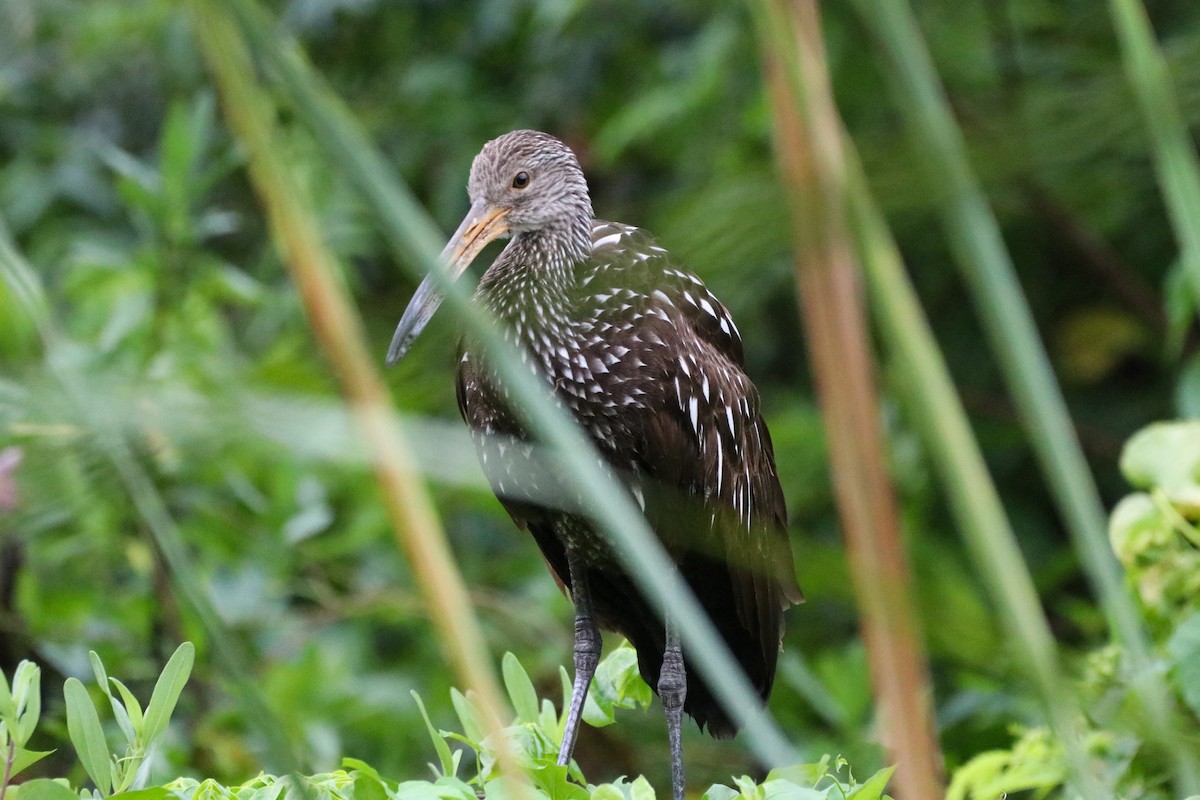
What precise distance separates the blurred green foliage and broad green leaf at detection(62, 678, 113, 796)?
0.50 m

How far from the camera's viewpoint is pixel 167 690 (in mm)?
1626

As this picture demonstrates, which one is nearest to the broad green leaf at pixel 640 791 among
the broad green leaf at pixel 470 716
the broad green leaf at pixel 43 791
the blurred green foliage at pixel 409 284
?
the broad green leaf at pixel 470 716

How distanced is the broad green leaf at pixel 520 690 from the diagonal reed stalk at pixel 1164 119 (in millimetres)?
1327

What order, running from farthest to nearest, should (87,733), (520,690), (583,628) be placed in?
(583,628), (520,690), (87,733)

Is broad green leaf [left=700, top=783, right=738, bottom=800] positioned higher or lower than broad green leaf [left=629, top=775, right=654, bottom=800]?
lower

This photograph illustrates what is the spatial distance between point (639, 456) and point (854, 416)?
1766mm

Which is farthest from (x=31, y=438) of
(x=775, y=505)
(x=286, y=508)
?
(x=286, y=508)

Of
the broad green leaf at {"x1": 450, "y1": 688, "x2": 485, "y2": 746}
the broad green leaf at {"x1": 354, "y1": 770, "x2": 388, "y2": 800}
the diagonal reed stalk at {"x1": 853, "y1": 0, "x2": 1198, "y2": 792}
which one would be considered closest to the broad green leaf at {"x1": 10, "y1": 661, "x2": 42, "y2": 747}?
the broad green leaf at {"x1": 354, "y1": 770, "x2": 388, "y2": 800}

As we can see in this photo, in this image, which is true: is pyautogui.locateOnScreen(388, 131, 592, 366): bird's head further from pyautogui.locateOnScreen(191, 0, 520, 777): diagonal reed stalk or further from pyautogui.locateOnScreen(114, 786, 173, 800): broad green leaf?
pyautogui.locateOnScreen(191, 0, 520, 777): diagonal reed stalk

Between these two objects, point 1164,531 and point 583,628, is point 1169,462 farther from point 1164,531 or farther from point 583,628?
point 583,628

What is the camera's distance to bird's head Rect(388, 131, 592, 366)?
104 inches

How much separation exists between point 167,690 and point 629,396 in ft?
3.55

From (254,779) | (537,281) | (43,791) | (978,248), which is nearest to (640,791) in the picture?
(254,779)

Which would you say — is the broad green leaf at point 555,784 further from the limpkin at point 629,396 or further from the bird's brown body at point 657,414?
the bird's brown body at point 657,414
